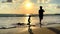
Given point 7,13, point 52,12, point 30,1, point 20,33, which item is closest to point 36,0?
point 30,1

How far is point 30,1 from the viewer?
67.8 feet

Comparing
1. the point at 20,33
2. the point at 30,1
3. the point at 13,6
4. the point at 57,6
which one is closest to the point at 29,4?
Result: the point at 30,1

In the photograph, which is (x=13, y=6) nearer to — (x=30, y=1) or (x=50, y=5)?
(x=30, y=1)

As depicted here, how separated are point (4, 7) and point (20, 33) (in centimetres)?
1333

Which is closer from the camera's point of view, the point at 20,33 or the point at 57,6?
the point at 20,33

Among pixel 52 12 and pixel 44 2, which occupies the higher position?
pixel 44 2

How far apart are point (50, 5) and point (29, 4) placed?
9.03ft

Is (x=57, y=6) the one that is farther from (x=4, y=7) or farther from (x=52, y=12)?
(x=4, y=7)

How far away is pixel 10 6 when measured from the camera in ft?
67.2

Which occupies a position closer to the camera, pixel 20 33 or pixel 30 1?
pixel 20 33

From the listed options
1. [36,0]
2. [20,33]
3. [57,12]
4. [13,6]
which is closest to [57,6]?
[57,12]

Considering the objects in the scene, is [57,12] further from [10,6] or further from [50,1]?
[10,6]

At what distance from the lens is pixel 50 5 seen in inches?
816

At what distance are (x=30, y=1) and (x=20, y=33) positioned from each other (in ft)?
43.9
